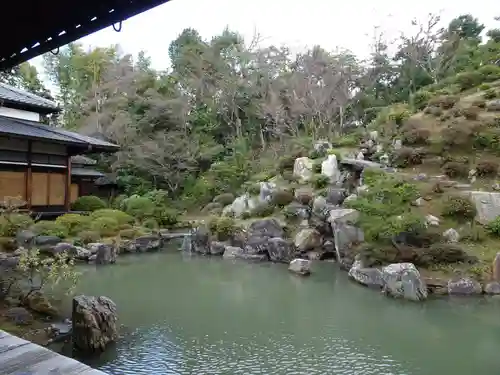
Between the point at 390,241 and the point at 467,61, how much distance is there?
1366 centimetres

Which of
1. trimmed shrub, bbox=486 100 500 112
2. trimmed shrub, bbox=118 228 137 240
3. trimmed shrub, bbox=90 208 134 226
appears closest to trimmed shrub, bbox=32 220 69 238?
trimmed shrub, bbox=90 208 134 226

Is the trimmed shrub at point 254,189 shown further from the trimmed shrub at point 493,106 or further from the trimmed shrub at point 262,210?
the trimmed shrub at point 493,106

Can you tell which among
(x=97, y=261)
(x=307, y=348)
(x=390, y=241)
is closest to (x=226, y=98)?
(x=97, y=261)

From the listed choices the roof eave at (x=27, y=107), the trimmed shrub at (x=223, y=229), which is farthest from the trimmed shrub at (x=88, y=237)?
the roof eave at (x=27, y=107)

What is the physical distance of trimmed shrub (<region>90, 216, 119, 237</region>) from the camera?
1187cm

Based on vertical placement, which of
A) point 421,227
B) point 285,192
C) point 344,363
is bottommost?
point 344,363

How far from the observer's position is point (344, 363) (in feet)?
13.9

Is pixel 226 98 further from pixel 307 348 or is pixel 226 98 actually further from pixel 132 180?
pixel 307 348

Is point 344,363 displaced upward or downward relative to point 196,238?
downward

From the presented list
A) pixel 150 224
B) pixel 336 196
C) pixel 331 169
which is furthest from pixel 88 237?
pixel 331 169

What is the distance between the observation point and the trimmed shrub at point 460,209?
923 centimetres

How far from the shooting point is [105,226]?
12.1 meters

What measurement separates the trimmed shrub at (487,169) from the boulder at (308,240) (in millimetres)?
4370

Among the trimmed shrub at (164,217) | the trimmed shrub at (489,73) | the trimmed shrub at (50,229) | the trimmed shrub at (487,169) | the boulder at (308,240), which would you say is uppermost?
the trimmed shrub at (489,73)
